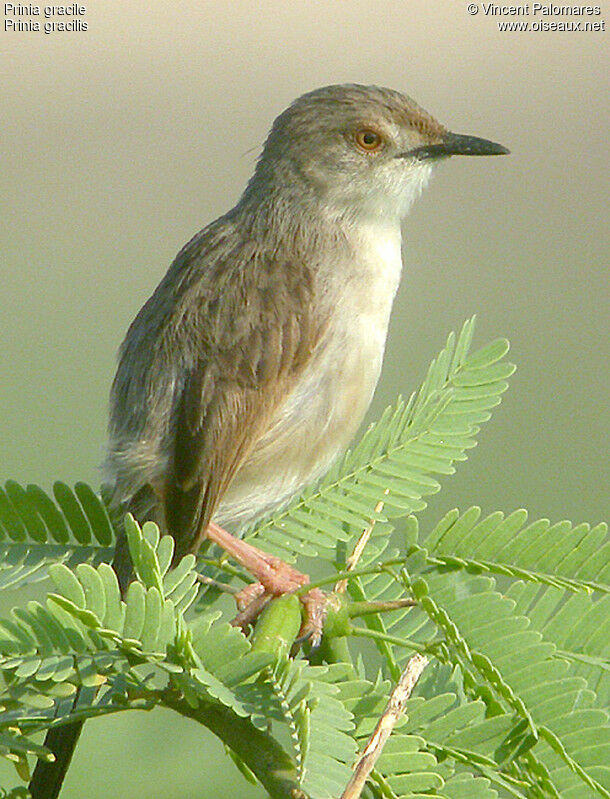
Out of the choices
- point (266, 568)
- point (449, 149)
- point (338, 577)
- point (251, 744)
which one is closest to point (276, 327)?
point (449, 149)

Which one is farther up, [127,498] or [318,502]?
[318,502]

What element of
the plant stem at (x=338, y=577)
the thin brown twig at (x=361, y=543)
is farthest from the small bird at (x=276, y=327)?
the plant stem at (x=338, y=577)

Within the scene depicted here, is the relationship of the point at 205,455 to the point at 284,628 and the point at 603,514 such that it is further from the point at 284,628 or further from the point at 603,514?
the point at 603,514

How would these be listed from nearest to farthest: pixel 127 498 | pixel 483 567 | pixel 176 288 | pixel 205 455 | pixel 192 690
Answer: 1. pixel 192 690
2. pixel 483 567
3. pixel 127 498
4. pixel 205 455
5. pixel 176 288

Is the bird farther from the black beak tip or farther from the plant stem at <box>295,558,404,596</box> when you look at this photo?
the plant stem at <box>295,558,404,596</box>

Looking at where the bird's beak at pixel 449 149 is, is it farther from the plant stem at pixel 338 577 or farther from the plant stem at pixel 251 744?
the plant stem at pixel 251 744

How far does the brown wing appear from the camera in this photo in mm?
2781

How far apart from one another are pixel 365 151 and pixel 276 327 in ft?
2.61

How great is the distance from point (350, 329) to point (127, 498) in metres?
0.89

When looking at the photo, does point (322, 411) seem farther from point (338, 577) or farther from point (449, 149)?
point (338, 577)

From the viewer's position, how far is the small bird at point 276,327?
283cm

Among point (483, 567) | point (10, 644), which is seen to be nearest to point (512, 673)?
point (483, 567)

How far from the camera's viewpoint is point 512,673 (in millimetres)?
1272

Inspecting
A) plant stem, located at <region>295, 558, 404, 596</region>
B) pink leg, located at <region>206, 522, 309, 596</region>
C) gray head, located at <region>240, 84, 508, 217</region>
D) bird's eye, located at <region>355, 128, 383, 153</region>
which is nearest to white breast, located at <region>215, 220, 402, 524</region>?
gray head, located at <region>240, 84, 508, 217</region>
